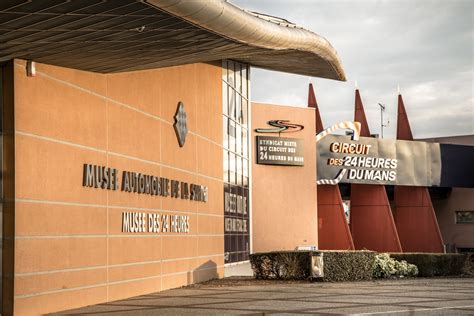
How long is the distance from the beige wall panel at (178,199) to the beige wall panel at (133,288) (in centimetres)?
218

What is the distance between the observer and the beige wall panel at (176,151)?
22.7 m

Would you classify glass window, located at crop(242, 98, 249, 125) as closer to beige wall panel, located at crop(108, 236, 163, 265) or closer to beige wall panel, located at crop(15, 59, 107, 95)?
beige wall panel, located at crop(108, 236, 163, 265)

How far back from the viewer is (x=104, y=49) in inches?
597

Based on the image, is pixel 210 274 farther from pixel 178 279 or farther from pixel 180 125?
pixel 180 125

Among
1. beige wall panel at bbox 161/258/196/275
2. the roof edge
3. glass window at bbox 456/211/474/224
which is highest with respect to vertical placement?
the roof edge

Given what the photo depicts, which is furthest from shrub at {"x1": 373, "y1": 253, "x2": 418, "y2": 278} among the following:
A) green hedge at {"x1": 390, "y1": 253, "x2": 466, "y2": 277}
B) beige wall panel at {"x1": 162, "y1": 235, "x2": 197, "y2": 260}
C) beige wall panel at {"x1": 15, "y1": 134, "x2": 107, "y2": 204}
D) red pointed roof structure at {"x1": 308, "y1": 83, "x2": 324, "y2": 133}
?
red pointed roof structure at {"x1": 308, "y1": 83, "x2": 324, "y2": 133}

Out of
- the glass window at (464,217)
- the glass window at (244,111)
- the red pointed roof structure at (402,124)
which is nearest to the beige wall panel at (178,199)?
the glass window at (244,111)

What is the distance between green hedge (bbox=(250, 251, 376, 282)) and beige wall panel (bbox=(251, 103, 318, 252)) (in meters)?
9.32

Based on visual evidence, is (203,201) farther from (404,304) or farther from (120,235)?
(404,304)

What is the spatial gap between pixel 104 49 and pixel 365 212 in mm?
30890

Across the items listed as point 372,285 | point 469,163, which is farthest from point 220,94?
point 469,163

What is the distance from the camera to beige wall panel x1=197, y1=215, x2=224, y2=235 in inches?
1046

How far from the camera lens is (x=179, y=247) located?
2400 centimetres

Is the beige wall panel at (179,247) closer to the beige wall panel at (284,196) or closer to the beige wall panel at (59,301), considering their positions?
the beige wall panel at (59,301)
